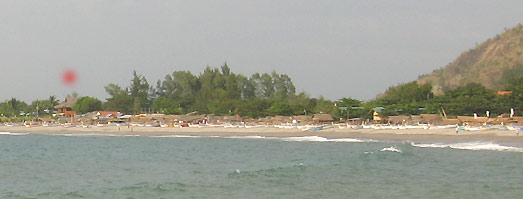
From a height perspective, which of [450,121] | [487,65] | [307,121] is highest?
[487,65]

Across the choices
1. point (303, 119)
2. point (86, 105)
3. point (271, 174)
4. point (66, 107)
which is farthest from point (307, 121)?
point (66, 107)

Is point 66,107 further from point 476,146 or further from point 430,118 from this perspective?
point 476,146

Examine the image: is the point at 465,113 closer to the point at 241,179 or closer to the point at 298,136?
the point at 298,136

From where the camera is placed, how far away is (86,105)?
99562mm

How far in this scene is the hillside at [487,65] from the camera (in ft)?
313

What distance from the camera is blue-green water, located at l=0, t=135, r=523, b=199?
1723 cm

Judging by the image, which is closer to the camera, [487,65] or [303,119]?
[303,119]

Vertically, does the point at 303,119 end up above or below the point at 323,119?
above

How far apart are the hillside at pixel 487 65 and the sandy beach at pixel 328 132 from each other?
4881 cm

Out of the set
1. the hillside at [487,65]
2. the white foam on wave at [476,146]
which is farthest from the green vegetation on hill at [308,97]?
the white foam on wave at [476,146]

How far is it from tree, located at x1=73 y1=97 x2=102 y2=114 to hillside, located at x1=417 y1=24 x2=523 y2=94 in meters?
56.2

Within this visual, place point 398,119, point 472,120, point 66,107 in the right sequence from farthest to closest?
point 66,107
point 398,119
point 472,120

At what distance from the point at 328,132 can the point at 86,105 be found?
59740mm

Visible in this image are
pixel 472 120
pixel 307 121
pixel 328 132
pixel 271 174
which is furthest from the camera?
pixel 307 121
